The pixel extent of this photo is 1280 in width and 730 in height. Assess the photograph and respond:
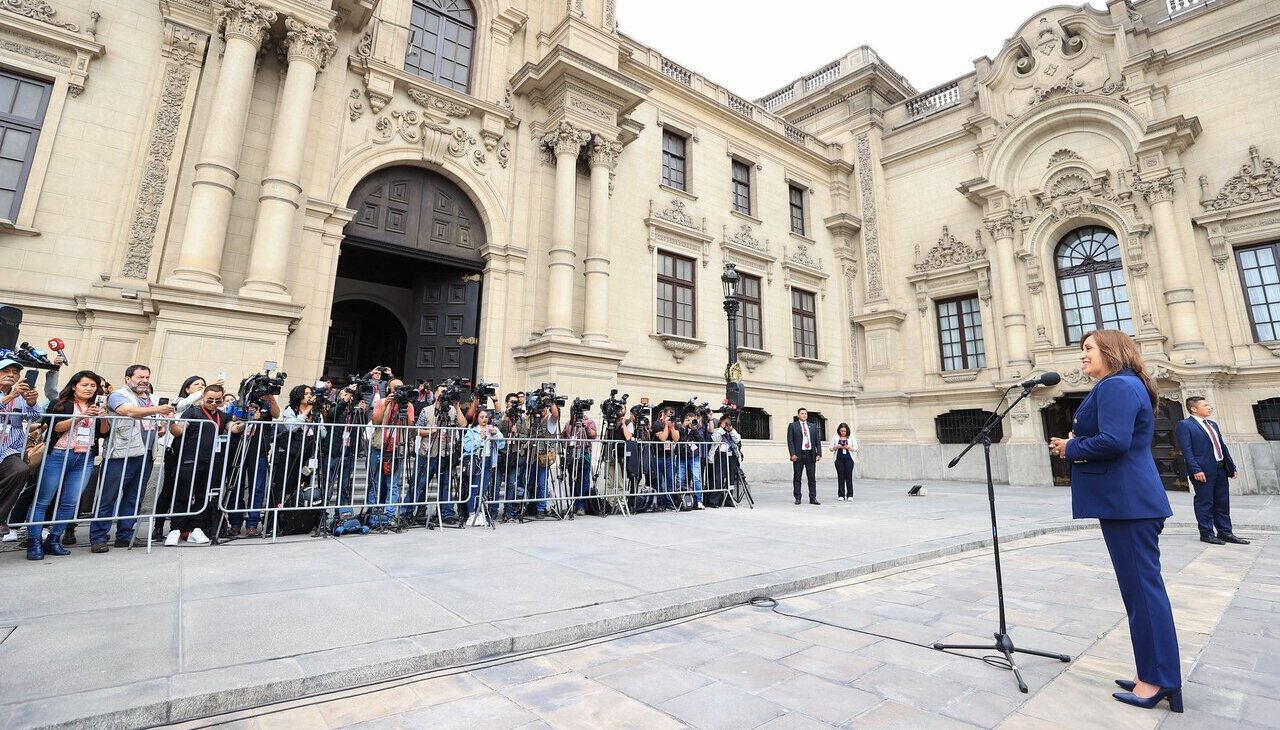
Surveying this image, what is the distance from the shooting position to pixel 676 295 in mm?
16984

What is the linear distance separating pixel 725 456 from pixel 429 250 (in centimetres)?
790

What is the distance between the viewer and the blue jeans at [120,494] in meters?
5.27

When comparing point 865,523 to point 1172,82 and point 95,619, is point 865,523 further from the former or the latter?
point 1172,82

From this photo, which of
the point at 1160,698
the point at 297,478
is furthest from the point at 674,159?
the point at 1160,698

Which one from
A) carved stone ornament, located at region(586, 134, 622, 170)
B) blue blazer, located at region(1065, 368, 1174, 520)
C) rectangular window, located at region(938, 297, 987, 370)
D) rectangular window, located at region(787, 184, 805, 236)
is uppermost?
rectangular window, located at region(787, 184, 805, 236)

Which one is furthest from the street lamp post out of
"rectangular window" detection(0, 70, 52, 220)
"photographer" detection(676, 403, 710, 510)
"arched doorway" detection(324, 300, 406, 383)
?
"rectangular window" detection(0, 70, 52, 220)

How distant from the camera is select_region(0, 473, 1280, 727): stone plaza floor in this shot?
2430 mm

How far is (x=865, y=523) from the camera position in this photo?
8156mm

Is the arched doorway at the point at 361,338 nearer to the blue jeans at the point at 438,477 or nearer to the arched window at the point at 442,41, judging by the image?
the arched window at the point at 442,41

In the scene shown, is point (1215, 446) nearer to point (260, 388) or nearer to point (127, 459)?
point (260, 388)

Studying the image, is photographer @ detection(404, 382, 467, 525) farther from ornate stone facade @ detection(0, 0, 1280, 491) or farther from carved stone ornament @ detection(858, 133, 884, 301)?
carved stone ornament @ detection(858, 133, 884, 301)

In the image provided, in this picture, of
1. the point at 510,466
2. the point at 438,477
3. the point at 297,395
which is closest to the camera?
the point at 297,395

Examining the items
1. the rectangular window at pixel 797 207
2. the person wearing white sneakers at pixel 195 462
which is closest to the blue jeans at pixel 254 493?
the person wearing white sneakers at pixel 195 462

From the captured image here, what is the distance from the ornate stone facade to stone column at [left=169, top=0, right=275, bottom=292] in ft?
0.14
